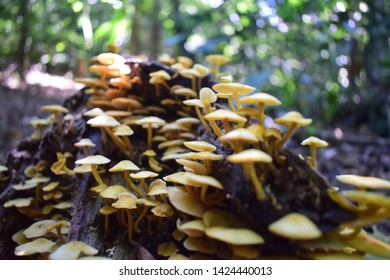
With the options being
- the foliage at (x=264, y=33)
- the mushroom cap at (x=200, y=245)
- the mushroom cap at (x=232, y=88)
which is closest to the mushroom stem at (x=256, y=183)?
the mushroom cap at (x=200, y=245)

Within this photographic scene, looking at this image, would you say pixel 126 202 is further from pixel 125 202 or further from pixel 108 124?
pixel 108 124

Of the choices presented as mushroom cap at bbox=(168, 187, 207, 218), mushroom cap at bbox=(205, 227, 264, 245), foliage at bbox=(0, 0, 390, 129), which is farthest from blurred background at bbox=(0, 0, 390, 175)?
mushroom cap at bbox=(205, 227, 264, 245)

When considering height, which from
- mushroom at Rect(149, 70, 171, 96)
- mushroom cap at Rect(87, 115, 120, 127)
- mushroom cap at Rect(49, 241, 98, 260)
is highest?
mushroom at Rect(149, 70, 171, 96)

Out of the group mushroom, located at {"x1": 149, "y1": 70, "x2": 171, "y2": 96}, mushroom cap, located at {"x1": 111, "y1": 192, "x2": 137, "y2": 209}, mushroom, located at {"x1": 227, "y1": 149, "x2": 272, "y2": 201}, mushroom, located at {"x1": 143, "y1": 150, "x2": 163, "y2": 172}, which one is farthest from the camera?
mushroom, located at {"x1": 149, "y1": 70, "x2": 171, "y2": 96}

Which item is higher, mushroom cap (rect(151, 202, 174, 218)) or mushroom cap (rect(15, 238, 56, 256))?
mushroom cap (rect(151, 202, 174, 218))

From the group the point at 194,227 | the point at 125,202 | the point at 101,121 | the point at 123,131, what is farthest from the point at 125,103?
the point at 194,227

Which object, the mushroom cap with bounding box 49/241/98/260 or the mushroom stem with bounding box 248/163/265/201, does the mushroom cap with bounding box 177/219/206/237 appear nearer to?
the mushroom stem with bounding box 248/163/265/201

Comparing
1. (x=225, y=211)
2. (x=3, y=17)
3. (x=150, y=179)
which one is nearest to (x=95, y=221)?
(x=150, y=179)
